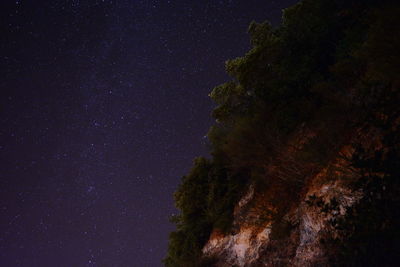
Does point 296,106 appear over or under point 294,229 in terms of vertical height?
over

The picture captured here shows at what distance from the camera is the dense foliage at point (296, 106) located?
19.5 ft

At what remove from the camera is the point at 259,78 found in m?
14.1

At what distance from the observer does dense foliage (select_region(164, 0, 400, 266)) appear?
594 cm

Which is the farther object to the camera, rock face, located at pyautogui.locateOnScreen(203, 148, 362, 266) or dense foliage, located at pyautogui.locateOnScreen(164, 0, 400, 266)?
rock face, located at pyautogui.locateOnScreen(203, 148, 362, 266)

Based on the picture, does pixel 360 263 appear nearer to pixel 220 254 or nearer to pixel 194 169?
pixel 220 254

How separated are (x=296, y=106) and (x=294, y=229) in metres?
4.83

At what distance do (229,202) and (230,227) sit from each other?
3.60ft

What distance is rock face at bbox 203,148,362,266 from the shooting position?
670 cm

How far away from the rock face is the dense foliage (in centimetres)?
56

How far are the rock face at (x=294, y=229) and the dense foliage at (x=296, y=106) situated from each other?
0.56 meters

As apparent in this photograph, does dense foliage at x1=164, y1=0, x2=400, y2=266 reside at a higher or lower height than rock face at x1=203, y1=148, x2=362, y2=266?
higher

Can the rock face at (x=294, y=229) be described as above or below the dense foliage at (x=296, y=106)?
below

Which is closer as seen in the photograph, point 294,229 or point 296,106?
point 294,229

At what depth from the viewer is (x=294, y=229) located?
8766mm
